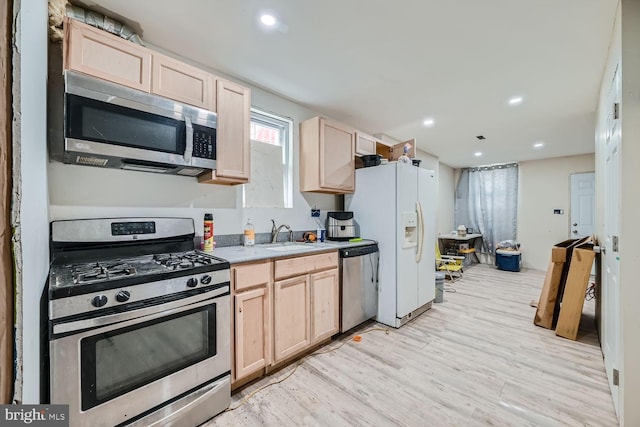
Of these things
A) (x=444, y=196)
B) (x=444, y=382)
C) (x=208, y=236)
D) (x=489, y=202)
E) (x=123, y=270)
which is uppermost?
(x=444, y=196)

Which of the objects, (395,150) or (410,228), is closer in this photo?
(410,228)

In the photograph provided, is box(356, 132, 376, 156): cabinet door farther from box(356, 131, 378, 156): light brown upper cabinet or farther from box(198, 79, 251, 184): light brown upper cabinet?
box(198, 79, 251, 184): light brown upper cabinet

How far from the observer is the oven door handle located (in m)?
1.19

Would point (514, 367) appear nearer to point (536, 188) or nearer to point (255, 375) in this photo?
point (255, 375)

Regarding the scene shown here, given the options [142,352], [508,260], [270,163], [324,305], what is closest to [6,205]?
[142,352]

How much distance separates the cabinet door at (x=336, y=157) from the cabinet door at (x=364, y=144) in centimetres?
10

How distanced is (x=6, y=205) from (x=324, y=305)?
235 centimetres

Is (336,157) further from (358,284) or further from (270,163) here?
(358,284)

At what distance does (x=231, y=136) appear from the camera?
85.4 inches

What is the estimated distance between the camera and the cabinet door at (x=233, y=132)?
6.91ft

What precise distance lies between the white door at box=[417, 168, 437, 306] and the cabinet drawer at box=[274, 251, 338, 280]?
1.25m

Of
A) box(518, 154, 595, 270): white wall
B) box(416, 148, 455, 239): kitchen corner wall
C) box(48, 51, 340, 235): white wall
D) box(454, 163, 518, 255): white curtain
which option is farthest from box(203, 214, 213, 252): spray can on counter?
box(518, 154, 595, 270): white wall

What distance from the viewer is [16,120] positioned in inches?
14.7

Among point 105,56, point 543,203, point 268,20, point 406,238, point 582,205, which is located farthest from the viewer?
point 543,203
